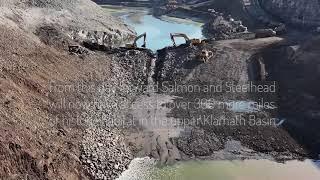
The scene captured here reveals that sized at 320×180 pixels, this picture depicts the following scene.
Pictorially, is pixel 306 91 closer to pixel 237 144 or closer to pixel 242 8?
pixel 237 144

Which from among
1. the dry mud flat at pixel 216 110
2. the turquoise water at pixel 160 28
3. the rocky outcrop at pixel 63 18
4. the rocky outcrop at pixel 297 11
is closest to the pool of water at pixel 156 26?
the turquoise water at pixel 160 28

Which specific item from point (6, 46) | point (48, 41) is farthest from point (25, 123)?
point (48, 41)

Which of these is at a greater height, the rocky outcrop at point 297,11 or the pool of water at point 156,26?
the rocky outcrop at point 297,11

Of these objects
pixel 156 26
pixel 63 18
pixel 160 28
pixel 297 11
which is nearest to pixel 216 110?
pixel 63 18

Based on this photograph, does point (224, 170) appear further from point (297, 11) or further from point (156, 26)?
point (156, 26)

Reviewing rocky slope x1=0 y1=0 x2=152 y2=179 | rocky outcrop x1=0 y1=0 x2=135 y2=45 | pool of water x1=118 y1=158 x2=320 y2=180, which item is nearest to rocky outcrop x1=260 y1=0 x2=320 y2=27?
rocky outcrop x1=0 y1=0 x2=135 y2=45

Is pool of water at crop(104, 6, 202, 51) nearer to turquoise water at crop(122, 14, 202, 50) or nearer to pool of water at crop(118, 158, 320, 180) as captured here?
turquoise water at crop(122, 14, 202, 50)

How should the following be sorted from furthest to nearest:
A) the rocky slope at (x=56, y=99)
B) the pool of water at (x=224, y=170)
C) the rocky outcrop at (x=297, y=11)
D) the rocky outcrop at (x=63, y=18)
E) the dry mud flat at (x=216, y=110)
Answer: the rocky outcrop at (x=297, y=11), the rocky outcrop at (x=63, y=18), the dry mud flat at (x=216, y=110), the pool of water at (x=224, y=170), the rocky slope at (x=56, y=99)

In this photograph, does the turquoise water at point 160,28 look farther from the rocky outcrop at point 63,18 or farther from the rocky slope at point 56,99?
the rocky slope at point 56,99
